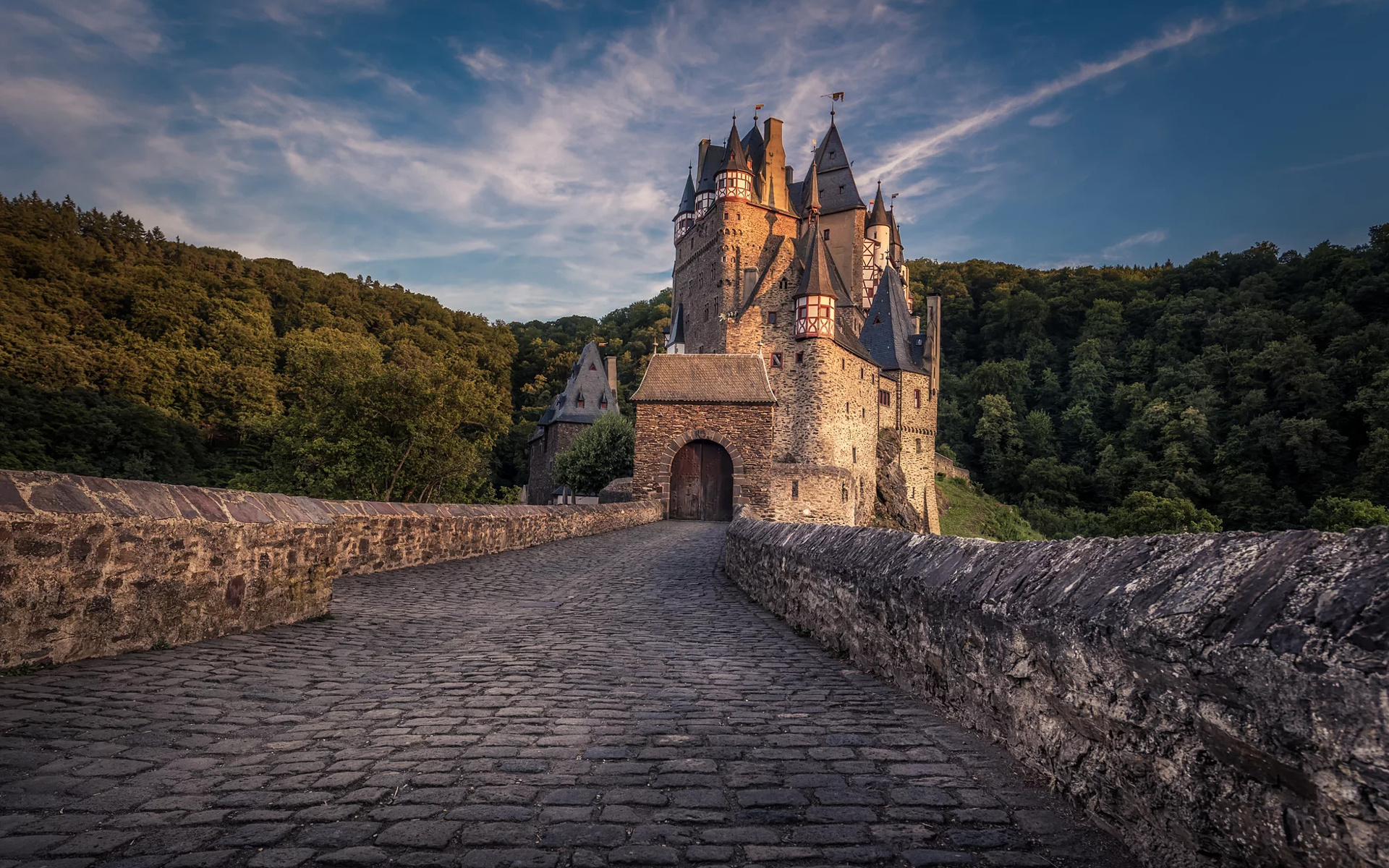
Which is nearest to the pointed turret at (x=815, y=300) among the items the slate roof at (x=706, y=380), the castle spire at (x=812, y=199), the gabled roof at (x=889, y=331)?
the slate roof at (x=706, y=380)

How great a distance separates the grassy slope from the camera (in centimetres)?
5384

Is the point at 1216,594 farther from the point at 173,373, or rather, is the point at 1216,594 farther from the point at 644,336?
the point at 644,336

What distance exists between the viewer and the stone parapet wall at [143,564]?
3896 millimetres

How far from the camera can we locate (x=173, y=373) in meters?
41.4

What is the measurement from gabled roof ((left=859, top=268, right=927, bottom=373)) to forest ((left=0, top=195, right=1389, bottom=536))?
694 inches

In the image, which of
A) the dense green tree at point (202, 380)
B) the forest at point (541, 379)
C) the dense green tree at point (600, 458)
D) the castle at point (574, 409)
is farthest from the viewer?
the castle at point (574, 409)

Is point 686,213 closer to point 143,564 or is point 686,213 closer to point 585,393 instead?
point 585,393

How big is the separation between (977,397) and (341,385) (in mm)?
60471

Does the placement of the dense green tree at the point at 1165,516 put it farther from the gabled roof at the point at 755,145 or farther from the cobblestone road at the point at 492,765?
the cobblestone road at the point at 492,765

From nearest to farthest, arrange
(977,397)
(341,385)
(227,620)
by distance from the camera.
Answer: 1. (227,620)
2. (341,385)
3. (977,397)

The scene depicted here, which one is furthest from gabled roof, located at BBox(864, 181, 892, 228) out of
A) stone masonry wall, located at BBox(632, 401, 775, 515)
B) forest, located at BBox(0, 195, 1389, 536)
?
stone masonry wall, located at BBox(632, 401, 775, 515)

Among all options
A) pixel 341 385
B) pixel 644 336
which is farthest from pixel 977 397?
pixel 341 385

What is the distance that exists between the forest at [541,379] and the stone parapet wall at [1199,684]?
2579cm

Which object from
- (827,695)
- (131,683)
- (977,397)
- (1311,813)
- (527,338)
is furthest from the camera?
(527,338)
